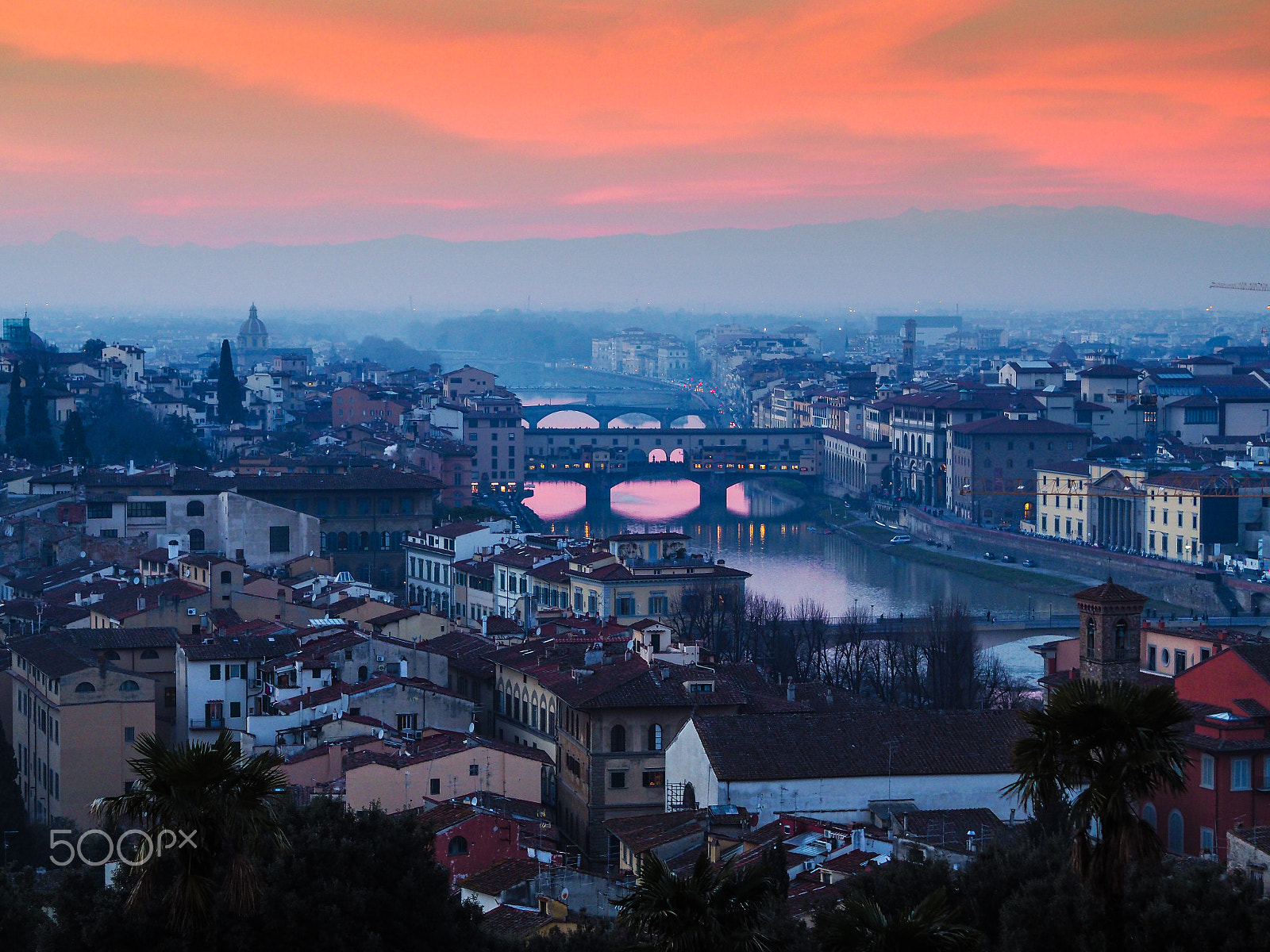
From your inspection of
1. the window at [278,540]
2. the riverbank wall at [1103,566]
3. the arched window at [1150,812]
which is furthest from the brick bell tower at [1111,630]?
the riverbank wall at [1103,566]

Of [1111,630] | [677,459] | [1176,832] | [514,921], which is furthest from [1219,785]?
[677,459]

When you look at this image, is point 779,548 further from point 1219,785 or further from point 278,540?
point 1219,785

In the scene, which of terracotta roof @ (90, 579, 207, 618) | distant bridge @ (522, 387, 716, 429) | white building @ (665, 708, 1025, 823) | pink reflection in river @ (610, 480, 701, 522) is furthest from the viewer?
distant bridge @ (522, 387, 716, 429)

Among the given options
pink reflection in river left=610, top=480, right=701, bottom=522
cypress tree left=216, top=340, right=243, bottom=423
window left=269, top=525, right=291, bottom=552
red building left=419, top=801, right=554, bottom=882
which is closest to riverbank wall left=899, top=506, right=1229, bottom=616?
pink reflection in river left=610, top=480, right=701, bottom=522

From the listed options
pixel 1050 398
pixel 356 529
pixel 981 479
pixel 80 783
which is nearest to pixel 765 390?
pixel 1050 398

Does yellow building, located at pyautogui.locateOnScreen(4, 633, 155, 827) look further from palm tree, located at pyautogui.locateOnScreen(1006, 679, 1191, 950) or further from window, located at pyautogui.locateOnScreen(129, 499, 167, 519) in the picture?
window, located at pyautogui.locateOnScreen(129, 499, 167, 519)

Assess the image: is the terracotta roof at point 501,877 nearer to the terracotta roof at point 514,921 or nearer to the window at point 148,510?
the terracotta roof at point 514,921
